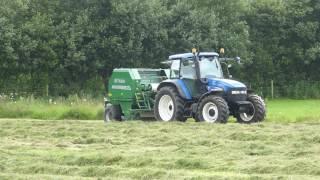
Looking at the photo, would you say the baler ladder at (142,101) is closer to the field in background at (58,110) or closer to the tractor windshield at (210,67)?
the tractor windshield at (210,67)

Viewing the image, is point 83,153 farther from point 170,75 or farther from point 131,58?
point 131,58

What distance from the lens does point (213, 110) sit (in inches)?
727

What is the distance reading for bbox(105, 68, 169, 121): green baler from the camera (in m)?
20.6

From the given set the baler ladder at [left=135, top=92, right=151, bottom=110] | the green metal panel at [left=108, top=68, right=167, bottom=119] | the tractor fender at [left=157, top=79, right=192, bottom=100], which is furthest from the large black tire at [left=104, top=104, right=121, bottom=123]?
the tractor fender at [left=157, top=79, right=192, bottom=100]

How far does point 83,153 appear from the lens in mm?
12000

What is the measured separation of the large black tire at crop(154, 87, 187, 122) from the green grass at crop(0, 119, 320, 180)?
68.1 inches

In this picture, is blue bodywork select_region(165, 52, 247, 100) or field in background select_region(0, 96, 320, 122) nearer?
blue bodywork select_region(165, 52, 247, 100)

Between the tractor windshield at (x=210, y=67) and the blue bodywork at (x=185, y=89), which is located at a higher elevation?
the tractor windshield at (x=210, y=67)

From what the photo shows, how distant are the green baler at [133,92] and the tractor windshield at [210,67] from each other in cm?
172

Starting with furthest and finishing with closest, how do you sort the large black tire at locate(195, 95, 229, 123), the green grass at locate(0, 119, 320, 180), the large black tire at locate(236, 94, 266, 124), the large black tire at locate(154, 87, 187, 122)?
the large black tire at locate(154, 87, 187, 122), the large black tire at locate(236, 94, 266, 124), the large black tire at locate(195, 95, 229, 123), the green grass at locate(0, 119, 320, 180)

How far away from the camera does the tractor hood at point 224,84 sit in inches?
739

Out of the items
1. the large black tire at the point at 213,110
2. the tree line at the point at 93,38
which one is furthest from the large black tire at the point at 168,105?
the tree line at the point at 93,38

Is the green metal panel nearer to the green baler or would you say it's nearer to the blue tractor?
the green baler

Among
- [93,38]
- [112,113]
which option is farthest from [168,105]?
[93,38]
